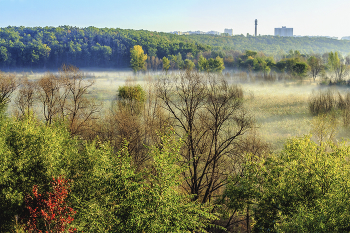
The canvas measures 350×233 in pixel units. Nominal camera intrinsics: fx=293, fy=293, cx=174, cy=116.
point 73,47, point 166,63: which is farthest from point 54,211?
point 73,47

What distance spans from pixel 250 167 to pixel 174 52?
94.8 meters

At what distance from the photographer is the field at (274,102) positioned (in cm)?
4522

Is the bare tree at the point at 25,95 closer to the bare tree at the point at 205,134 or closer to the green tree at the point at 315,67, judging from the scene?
the bare tree at the point at 205,134

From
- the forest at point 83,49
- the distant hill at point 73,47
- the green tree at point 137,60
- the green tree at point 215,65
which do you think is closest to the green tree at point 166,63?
the forest at point 83,49

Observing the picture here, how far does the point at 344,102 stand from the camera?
5056cm

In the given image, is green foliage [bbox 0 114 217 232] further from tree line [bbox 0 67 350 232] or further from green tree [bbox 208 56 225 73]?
green tree [bbox 208 56 225 73]

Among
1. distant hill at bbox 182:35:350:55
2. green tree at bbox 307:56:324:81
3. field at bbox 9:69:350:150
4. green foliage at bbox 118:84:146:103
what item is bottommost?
field at bbox 9:69:350:150

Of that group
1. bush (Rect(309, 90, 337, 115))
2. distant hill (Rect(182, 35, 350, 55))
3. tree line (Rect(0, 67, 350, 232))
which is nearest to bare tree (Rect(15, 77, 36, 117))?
tree line (Rect(0, 67, 350, 232))

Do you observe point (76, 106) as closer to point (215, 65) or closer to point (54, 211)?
point (54, 211)

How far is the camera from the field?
45.2m

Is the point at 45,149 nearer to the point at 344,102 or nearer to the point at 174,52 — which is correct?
the point at 344,102

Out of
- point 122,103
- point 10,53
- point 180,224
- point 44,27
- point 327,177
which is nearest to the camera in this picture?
point 180,224

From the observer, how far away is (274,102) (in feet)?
208

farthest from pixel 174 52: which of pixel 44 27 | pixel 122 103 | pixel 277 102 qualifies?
pixel 122 103
